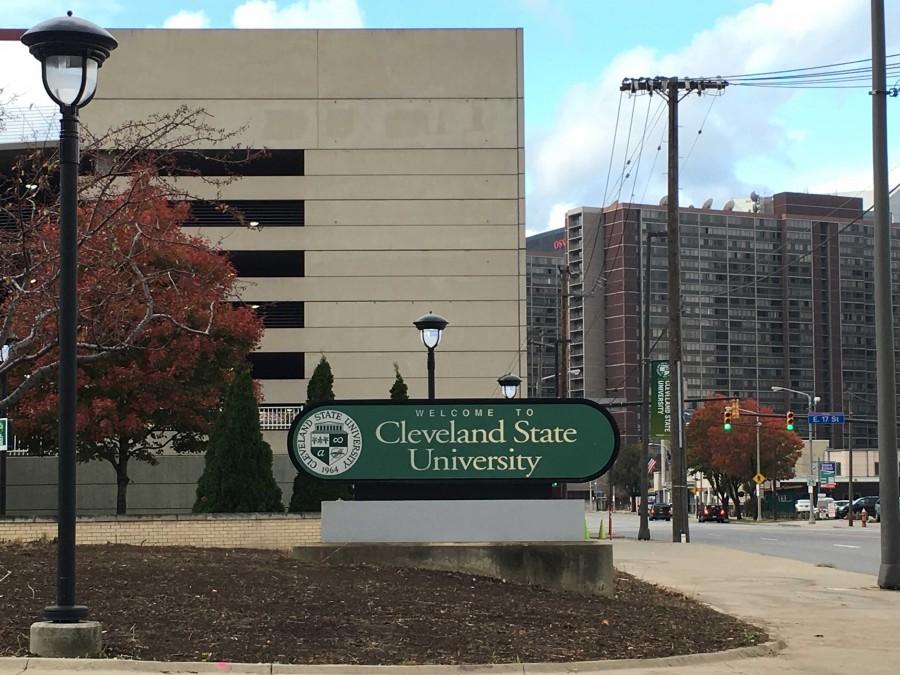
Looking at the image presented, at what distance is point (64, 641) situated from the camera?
9.64 m

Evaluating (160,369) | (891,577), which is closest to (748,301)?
→ (160,369)

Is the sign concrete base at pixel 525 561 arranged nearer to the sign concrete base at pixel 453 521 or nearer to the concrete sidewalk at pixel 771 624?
the sign concrete base at pixel 453 521

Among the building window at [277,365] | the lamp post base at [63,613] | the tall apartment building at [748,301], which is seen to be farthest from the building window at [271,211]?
the tall apartment building at [748,301]

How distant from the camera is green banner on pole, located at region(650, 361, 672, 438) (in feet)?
138

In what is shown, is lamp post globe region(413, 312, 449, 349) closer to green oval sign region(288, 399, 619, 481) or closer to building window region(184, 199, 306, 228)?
green oval sign region(288, 399, 619, 481)

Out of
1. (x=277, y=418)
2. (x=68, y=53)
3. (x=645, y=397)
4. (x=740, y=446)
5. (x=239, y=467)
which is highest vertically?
(x=68, y=53)

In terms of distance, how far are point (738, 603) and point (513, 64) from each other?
39697 millimetres

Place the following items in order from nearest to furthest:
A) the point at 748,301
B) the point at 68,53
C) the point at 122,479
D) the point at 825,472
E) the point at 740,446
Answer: the point at 68,53
the point at 122,479
the point at 825,472
the point at 740,446
the point at 748,301

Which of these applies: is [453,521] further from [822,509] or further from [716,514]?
[822,509]

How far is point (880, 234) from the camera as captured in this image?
19656mm

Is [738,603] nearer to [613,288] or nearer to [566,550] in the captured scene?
[566,550]

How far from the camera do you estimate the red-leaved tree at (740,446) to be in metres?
87.3

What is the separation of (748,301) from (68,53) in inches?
5470

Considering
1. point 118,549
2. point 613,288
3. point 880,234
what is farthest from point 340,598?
point 613,288
